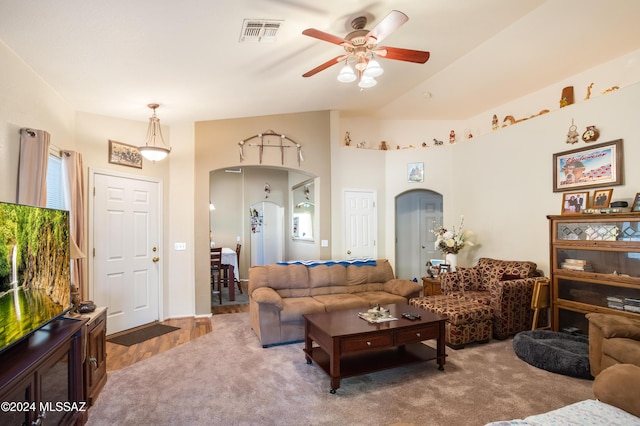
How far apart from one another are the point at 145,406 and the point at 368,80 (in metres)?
3.16

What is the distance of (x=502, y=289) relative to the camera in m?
3.90

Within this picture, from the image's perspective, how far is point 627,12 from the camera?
3.19 m

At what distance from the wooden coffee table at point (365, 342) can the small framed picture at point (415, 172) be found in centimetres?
310

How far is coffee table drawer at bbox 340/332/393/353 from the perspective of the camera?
2826 millimetres

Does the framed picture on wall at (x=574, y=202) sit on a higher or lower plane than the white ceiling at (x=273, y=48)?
lower

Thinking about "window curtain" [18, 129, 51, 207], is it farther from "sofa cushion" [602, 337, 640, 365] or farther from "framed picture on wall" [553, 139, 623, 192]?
"framed picture on wall" [553, 139, 623, 192]

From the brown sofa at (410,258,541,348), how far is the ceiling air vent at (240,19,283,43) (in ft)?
10.9

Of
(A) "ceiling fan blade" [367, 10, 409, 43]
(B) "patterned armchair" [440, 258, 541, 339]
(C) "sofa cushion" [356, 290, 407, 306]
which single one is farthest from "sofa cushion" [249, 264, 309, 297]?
(A) "ceiling fan blade" [367, 10, 409, 43]

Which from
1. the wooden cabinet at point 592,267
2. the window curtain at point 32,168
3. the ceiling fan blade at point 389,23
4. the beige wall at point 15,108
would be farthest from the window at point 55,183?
the wooden cabinet at point 592,267

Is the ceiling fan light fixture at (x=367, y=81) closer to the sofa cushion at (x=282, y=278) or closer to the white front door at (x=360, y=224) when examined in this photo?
the sofa cushion at (x=282, y=278)

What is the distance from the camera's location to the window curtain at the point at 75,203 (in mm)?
3512

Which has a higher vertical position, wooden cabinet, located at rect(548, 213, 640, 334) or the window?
the window

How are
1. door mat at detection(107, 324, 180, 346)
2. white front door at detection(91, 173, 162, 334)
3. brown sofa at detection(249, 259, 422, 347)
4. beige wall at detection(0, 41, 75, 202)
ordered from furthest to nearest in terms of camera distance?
white front door at detection(91, 173, 162, 334)
door mat at detection(107, 324, 180, 346)
brown sofa at detection(249, 259, 422, 347)
beige wall at detection(0, 41, 75, 202)

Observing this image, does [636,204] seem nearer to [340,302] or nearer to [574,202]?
[574,202]
